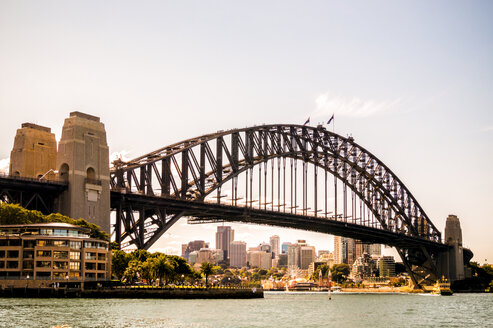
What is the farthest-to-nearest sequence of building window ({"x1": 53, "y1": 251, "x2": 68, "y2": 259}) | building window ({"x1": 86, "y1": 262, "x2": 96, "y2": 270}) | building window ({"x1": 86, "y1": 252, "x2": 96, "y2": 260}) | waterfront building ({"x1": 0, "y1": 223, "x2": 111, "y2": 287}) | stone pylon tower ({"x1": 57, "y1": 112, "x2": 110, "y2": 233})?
stone pylon tower ({"x1": 57, "y1": 112, "x2": 110, "y2": 233}) < building window ({"x1": 86, "y1": 262, "x2": 96, "y2": 270}) < building window ({"x1": 86, "y1": 252, "x2": 96, "y2": 260}) < building window ({"x1": 53, "y1": 251, "x2": 68, "y2": 259}) < waterfront building ({"x1": 0, "y1": 223, "x2": 111, "y2": 287})

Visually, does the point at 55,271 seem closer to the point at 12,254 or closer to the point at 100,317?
the point at 12,254

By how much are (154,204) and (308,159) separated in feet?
148

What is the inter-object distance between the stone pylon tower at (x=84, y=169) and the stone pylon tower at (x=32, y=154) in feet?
22.5

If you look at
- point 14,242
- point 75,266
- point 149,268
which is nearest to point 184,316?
point 75,266

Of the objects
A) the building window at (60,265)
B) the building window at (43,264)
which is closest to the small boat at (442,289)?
the building window at (60,265)

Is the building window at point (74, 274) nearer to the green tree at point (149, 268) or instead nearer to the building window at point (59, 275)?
the building window at point (59, 275)

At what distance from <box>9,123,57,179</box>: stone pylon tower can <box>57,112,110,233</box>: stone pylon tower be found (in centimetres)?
686

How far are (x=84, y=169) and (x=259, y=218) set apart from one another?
117 ft

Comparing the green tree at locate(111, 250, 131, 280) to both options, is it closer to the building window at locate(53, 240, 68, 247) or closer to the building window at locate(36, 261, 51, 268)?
the building window at locate(53, 240, 68, 247)

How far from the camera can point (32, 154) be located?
322 ft

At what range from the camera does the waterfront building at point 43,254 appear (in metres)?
81.6

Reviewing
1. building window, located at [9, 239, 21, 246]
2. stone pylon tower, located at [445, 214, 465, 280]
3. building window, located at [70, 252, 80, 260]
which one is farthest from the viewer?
stone pylon tower, located at [445, 214, 465, 280]

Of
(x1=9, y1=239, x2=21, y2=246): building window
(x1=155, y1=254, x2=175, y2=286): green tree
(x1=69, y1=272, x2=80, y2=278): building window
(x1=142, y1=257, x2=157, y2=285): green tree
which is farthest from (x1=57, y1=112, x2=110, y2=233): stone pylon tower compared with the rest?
(x1=155, y1=254, x2=175, y2=286): green tree

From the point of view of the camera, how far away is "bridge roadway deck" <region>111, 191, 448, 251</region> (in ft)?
321
